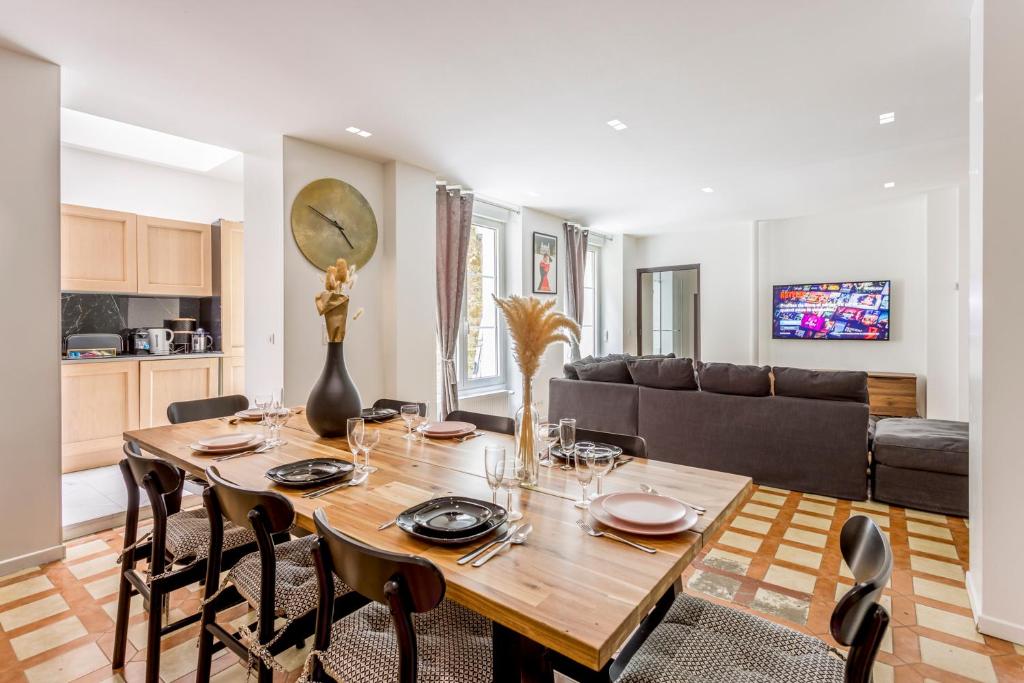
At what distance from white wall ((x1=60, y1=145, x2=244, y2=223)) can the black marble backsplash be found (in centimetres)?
80

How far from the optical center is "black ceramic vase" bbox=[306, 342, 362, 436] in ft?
6.75

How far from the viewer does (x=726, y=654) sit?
113 cm

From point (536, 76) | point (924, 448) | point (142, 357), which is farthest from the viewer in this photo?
point (142, 357)

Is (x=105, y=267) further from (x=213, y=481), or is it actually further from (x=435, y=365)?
(x=213, y=481)

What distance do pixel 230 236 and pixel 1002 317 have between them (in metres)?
5.43

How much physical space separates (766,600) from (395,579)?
1963mm

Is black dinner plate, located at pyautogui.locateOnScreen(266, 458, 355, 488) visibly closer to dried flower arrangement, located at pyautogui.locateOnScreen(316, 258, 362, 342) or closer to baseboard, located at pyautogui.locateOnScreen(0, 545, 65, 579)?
dried flower arrangement, located at pyautogui.locateOnScreen(316, 258, 362, 342)

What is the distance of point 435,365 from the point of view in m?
4.40

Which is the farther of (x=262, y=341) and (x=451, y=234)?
(x=451, y=234)

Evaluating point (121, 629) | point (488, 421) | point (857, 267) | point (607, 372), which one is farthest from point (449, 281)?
point (857, 267)

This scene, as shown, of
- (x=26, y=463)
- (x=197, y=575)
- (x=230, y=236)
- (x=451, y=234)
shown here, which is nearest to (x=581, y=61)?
(x=451, y=234)

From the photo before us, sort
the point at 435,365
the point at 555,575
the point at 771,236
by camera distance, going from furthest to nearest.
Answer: the point at 771,236, the point at 435,365, the point at 555,575

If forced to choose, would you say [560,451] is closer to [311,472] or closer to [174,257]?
[311,472]

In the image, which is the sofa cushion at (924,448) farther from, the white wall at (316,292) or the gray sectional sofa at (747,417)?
the white wall at (316,292)
